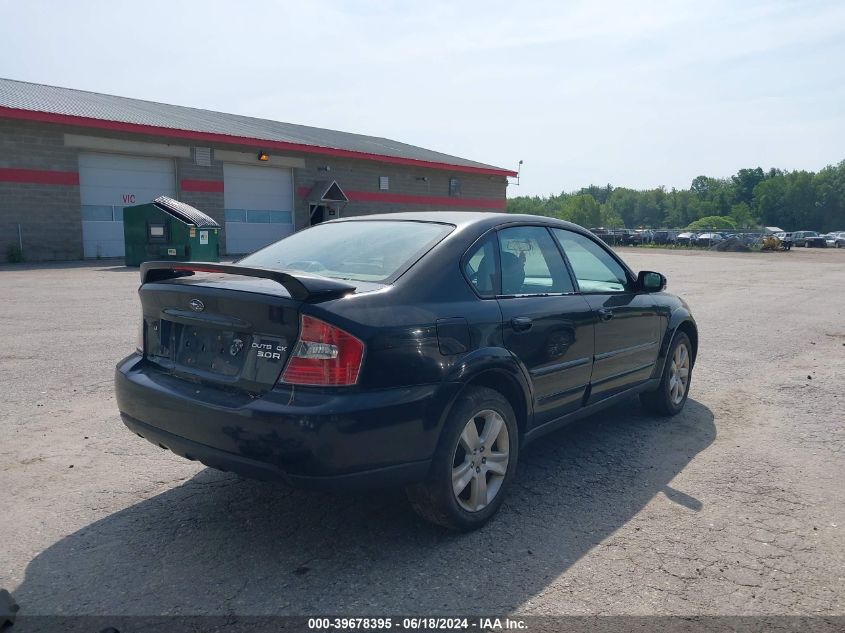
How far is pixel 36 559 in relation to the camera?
10.3ft

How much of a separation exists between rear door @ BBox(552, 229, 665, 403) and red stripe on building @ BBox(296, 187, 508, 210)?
2551 centimetres

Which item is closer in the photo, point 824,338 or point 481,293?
point 481,293

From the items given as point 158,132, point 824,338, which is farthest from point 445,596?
point 158,132

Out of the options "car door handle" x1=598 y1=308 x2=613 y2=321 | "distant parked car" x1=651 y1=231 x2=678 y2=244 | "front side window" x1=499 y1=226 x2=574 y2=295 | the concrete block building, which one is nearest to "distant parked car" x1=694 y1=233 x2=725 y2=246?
"distant parked car" x1=651 y1=231 x2=678 y2=244

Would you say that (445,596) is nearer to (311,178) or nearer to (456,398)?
(456,398)

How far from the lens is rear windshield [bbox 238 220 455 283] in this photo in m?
3.61

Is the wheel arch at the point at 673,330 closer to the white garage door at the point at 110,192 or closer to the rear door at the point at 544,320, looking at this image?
the rear door at the point at 544,320

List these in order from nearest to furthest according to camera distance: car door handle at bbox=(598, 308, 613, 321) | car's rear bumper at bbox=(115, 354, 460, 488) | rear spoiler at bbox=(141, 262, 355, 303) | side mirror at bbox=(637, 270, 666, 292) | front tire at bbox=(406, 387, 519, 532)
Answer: car's rear bumper at bbox=(115, 354, 460, 488)
rear spoiler at bbox=(141, 262, 355, 303)
front tire at bbox=(406, 387, 519, 532)
car door handle at bbox=(598, 308, 613, 321)
side mirror at bbox=(637, 270, 666, 292)

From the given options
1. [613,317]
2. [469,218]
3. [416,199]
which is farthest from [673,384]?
[416,199]

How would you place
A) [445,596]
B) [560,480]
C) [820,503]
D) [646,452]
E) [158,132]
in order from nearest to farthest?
[445,596] < [820,503] < [560,480] < [646,452] < [158,132]

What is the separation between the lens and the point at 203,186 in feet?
84.2

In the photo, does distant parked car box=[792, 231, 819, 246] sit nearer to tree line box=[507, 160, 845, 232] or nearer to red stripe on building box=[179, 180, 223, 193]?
tree line box=[507, 160, 845, 232]

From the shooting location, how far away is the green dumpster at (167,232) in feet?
63.8

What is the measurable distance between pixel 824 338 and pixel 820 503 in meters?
6.87
